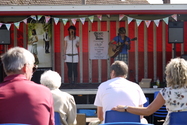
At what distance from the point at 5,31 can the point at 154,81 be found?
4.10 metres

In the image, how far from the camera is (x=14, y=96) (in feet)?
6.25

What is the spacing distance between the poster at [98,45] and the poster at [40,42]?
44.6 inches

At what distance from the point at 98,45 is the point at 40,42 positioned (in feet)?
5.09

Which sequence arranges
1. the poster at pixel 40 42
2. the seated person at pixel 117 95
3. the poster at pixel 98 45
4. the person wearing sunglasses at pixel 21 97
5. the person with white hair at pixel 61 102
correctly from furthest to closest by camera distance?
1. the poster at pixel 98 45
2. the poster at pixel 40 42
3. the person with white hair at pixel 61 102
4. the seated person at pixel 117 95
5. the person wearing sunglasses at pixel 21 97

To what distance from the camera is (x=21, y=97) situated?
1904mm

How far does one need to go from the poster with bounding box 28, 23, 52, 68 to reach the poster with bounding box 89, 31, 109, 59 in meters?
1.13

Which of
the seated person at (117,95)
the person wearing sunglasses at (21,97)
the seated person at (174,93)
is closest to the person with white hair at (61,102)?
the seated person at (117,95)

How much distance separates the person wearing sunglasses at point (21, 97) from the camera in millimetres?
1899

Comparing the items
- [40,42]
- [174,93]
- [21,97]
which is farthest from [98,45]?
[21,97]

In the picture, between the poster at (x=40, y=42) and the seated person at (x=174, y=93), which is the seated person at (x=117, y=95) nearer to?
the seated person at (x=174, y=93)

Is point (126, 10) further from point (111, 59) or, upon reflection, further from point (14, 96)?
point (14, 96)

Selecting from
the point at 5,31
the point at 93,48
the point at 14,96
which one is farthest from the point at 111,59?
the point at 14,96

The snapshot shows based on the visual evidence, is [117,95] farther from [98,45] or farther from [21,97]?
[98,45]

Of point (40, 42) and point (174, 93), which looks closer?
point (174, 93)
